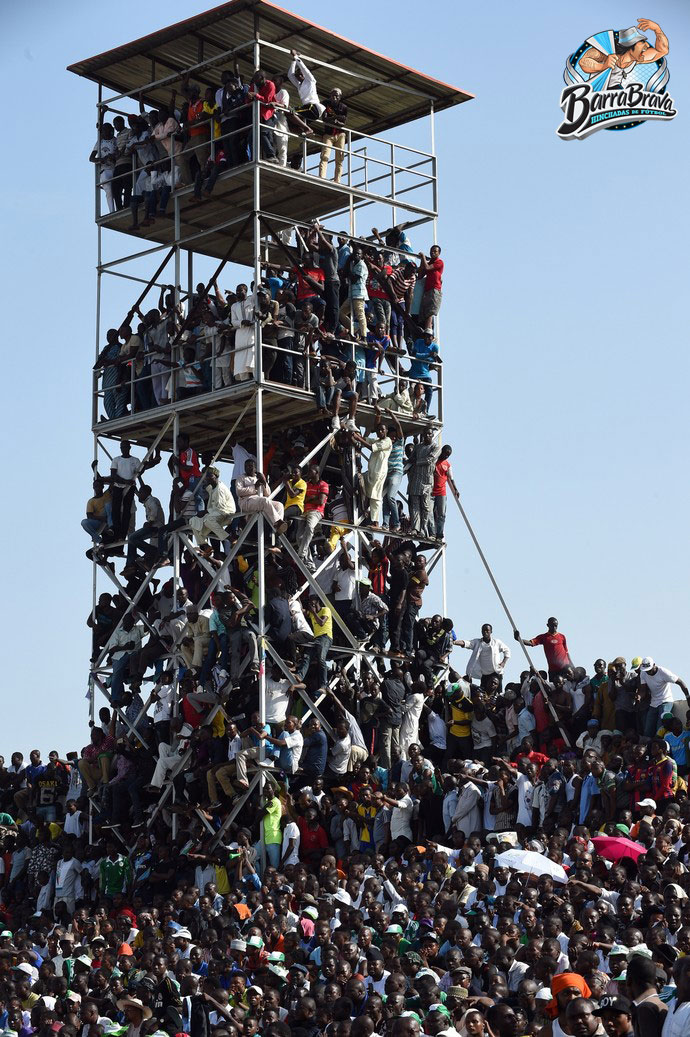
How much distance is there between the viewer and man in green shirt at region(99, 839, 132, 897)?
31.7m

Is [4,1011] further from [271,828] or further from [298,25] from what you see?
[298,25]

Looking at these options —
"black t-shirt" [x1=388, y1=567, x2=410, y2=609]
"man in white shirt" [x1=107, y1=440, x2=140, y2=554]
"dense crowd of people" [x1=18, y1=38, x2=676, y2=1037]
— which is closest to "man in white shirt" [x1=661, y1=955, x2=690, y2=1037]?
"dense crowd of people" [x1=18, y1=38, x2=676, y2=1037]

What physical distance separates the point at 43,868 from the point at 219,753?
3696 mm

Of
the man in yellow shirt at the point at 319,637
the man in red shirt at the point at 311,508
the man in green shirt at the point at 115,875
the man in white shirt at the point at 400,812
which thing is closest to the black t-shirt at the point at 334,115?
the man in red shirt at the point at 311,508

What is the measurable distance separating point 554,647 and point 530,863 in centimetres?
789

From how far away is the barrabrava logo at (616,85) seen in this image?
33562 mm

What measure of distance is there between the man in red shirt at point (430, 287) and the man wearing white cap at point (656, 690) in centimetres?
936

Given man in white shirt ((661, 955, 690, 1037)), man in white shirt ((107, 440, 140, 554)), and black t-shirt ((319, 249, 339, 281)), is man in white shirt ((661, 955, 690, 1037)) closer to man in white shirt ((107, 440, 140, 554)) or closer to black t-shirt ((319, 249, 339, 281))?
black t-shirt ((319, 249, 339, 281))

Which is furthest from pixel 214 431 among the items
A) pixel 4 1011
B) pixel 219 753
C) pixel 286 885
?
pixel 4 1011

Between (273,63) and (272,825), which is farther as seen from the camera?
(273,63)

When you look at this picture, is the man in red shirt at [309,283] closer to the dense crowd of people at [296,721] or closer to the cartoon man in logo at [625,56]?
the dense crowd of people at [296,721]

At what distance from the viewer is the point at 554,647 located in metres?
31.1

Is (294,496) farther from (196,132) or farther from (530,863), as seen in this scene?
(530,863)

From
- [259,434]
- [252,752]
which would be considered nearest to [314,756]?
[252,752]
